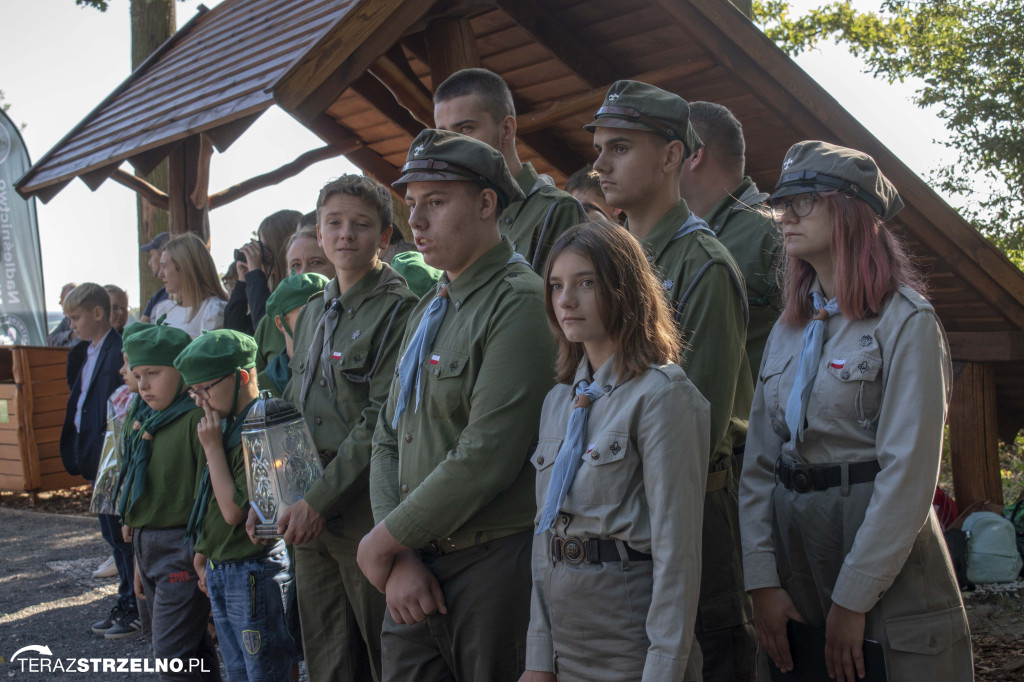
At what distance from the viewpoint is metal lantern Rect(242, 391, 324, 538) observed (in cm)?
328

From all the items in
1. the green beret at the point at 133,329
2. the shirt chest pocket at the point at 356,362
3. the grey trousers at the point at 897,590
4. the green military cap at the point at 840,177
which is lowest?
the grey trousers at the point at 897,590

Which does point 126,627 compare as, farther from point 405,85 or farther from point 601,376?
point 601,376

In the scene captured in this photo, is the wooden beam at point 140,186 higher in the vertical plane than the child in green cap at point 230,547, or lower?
higher

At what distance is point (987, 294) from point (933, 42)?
11.5m

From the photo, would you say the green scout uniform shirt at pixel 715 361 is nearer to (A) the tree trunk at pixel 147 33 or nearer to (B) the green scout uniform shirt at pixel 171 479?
(B) the green scout uniform shirt at pixel 171 479

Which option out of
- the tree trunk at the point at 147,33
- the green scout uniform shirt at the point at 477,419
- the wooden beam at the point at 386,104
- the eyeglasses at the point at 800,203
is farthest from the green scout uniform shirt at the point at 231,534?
the tree trunk at the point at 147,33

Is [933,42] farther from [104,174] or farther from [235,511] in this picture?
[235,511]

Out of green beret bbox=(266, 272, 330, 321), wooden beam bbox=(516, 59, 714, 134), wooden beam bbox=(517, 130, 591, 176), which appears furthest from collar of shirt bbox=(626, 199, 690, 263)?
wooden beam bbox=(517, 130, 591, 176)

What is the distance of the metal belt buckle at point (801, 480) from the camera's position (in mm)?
2377

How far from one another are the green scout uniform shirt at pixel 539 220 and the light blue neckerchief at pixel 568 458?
108 cm

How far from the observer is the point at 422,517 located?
249 centimetres

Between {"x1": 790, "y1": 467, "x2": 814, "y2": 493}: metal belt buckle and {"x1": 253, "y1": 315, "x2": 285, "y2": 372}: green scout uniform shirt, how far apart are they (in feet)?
8.97

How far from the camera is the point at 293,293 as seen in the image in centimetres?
428

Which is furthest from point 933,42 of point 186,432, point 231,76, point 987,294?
point 186,432
